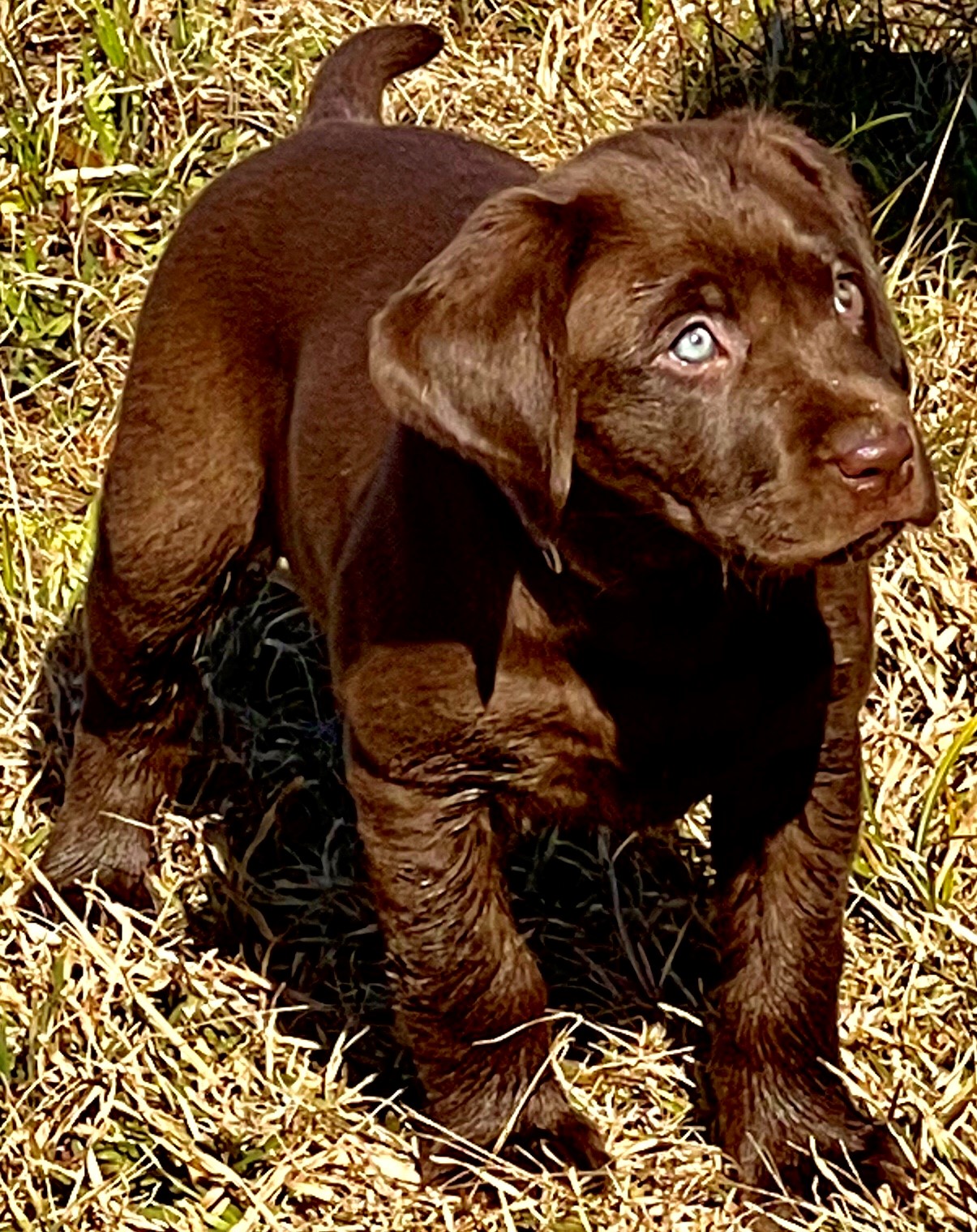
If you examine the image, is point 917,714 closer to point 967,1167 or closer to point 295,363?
point 967,1167

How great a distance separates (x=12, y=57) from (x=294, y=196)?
2.05m

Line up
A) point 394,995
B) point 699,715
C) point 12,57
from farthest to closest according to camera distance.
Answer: point 12,57, point 394,995, point 699,715

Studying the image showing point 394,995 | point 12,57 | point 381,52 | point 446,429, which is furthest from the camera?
point 12,57

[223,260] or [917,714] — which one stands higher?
[223,260]

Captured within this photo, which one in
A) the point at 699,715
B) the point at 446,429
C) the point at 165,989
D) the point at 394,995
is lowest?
the point at 165,989

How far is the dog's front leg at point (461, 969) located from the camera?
384 cm

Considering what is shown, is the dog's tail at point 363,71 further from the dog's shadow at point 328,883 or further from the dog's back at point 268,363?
the dog's shadow at point 328,883

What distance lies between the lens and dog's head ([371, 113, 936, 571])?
3.30 m

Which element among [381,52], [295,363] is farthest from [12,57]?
[295,363]

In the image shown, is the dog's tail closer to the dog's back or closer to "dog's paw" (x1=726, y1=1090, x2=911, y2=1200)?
the dog's back

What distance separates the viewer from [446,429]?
11.0 feet

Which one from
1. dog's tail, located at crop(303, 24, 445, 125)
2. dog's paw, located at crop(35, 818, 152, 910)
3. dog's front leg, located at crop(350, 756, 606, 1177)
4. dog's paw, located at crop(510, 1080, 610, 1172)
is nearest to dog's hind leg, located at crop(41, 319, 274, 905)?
dog's paw, located at crop(35, 818, 152, 910)

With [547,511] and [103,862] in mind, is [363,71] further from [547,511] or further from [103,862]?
[547,511]

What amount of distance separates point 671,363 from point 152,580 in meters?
1.42
